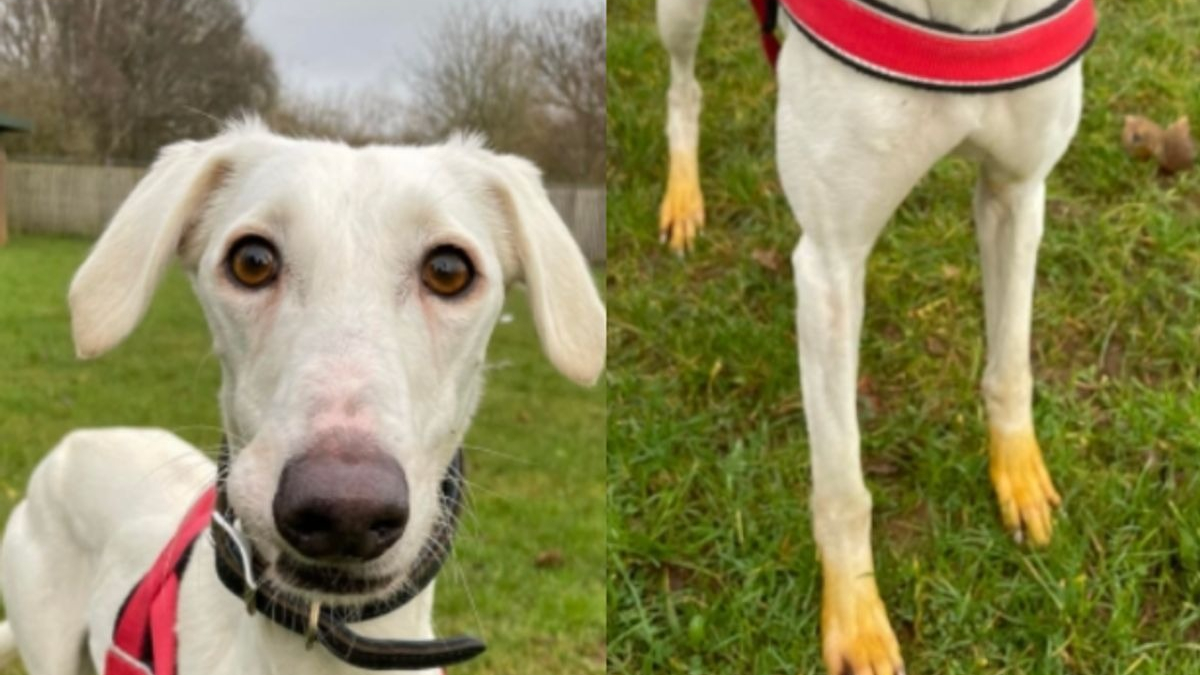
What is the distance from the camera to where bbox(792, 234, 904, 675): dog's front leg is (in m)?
2.28

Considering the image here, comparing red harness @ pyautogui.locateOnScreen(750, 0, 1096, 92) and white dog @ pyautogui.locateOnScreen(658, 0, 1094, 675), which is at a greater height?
red harness @ pyautogui.locateOnScreen(750, 0, 1096, 92)

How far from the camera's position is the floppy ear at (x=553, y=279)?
1.54 m

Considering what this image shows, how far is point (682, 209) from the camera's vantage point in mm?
3598

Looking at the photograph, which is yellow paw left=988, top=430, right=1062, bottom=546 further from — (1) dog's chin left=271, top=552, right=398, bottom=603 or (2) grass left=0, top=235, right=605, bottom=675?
(1) dog's chin left=271, top=552, right=398, bottom=603

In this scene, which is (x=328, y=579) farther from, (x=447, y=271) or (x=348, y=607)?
(x=447, y=271)

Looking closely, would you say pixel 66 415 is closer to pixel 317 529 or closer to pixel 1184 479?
pixel 317 529

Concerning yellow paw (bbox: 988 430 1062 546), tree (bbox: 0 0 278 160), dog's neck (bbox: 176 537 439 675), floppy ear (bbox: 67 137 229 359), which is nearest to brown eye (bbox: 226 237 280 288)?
floppy ear (bbox: 67 137 229 359)

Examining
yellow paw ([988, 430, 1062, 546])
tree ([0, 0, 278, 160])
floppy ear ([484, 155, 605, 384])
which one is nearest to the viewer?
floppy ear ([484, 155, 605, 384])

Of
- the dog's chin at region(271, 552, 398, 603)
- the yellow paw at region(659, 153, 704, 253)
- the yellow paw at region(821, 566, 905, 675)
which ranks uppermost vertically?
the dog's chin at region(271, 552, 398, 603)

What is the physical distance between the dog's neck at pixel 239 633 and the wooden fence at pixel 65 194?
598 mm

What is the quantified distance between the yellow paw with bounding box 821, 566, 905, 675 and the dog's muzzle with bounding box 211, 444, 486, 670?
3.96ft

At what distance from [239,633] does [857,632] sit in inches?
51.8

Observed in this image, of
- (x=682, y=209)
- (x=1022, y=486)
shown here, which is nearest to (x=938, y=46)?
(x=1022, y=486)

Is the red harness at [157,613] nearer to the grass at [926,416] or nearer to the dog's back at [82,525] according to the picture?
the dog's back at [82,525]
